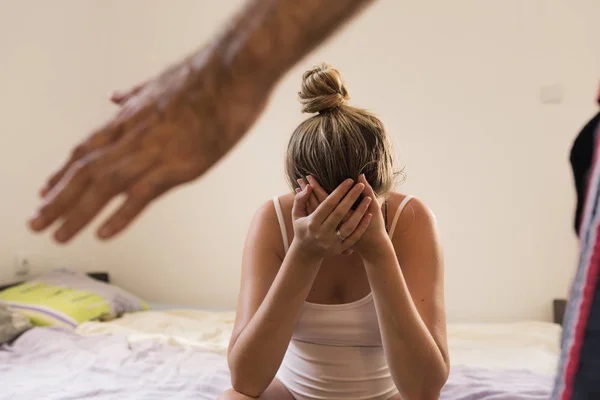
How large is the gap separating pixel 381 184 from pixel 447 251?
1667 mm

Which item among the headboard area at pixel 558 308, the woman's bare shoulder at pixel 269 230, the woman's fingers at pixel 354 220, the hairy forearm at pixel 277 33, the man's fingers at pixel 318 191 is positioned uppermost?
the hairy forearm at pixel 277 33

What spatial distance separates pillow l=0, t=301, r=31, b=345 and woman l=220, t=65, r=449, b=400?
116cm

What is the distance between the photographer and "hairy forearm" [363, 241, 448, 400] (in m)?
1.00

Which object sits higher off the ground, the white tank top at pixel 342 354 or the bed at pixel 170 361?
the white tank top at pixel 342 354

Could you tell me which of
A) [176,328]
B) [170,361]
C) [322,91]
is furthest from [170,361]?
[322,91]

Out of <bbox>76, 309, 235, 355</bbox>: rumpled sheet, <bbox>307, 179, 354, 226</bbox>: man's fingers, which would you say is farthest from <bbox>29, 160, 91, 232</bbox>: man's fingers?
<bbox>76, 309, 235, 355</bbox>: rumpled sheet

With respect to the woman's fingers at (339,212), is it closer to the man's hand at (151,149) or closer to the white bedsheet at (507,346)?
the man's hand at (151,149)

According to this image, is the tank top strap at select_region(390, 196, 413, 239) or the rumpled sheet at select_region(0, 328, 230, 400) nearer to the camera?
the tank top strap at select_region(390, 196, 413, 239)

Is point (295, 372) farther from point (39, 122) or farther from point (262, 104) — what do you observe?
point (39, 122)

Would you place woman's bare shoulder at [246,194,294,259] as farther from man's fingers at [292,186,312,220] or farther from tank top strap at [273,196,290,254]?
man's fingers at [292,186,312,220]

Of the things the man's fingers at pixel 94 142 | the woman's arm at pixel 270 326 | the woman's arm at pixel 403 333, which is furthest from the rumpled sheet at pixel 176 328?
the man's fingers at pixel 94 142

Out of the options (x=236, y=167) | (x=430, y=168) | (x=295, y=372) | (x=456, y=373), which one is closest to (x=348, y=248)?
(x=295, y=372)

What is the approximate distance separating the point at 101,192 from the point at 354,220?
1.94 feet

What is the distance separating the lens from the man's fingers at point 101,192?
38cm
